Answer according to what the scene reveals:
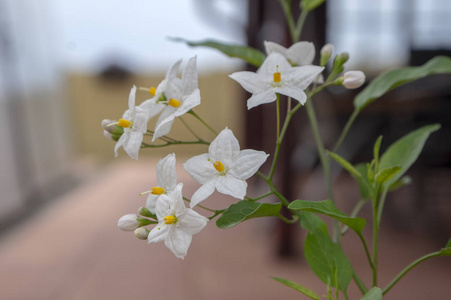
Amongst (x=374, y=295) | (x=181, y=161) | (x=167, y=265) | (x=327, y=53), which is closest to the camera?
(x=374, y=295)

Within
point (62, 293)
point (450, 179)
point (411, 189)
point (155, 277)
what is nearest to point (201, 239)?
point (155, 277)

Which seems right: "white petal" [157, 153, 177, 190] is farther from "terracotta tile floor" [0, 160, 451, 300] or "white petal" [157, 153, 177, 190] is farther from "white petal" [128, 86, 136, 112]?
"terracotta tile floor" [0, 160, 451, 300]

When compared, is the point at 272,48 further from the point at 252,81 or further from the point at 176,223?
the point at 176,223

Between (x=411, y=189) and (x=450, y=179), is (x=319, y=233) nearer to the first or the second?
(x=411, y=189)

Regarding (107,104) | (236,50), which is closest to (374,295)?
(236,50)

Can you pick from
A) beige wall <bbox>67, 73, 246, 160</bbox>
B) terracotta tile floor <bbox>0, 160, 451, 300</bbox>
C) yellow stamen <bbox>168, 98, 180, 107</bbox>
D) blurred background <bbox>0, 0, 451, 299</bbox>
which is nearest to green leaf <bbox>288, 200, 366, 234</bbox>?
yellow stamen <bbox>168, 98, 180, 107</bbox>
